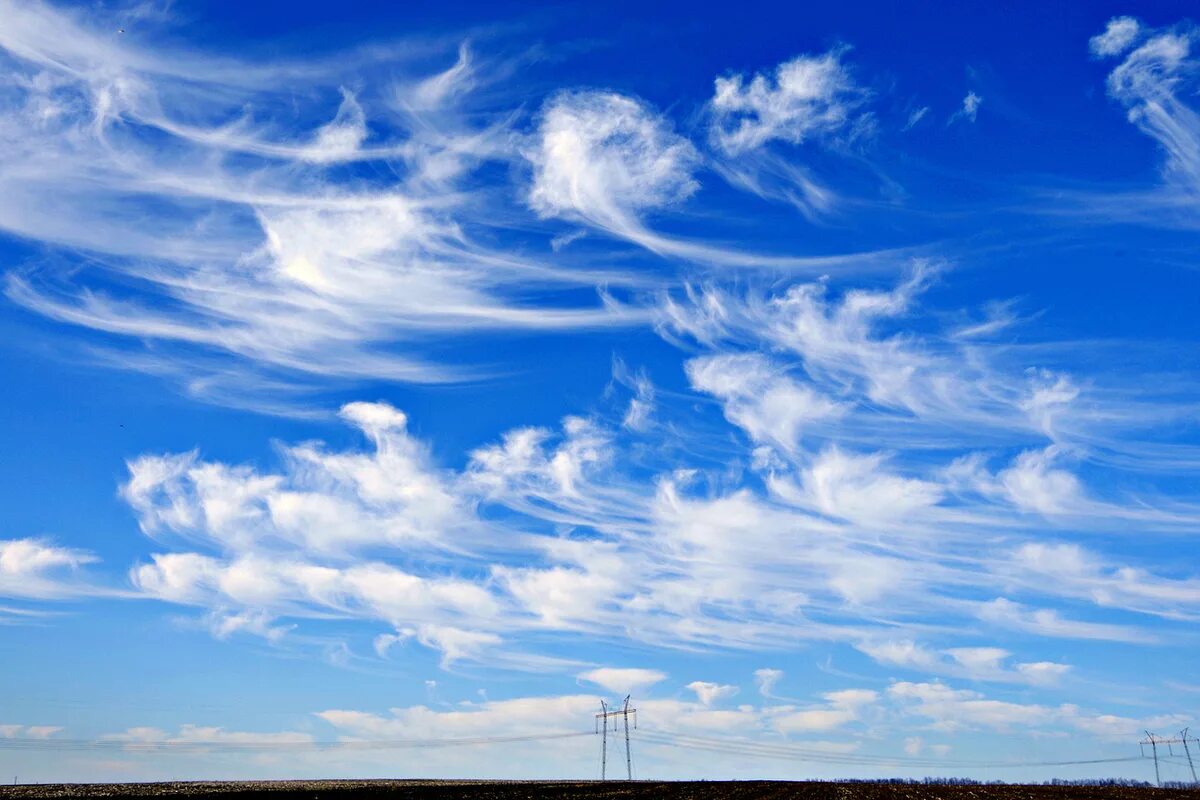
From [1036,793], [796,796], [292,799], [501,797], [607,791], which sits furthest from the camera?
[1036,793]

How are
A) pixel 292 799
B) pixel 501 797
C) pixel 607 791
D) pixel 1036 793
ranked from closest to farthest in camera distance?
pixel 292 799 → pixel 501 797 → pixel 607 791 → pixel 1036 793

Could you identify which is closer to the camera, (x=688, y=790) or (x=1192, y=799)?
(x=1192, y=799)

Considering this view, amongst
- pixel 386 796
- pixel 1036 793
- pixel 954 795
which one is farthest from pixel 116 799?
pixel 1036 793

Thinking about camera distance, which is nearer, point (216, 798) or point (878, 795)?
point (216, 798)

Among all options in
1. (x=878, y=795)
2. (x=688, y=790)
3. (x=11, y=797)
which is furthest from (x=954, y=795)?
(x=11, y=797)

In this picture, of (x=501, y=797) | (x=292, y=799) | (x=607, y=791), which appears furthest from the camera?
(x=607, y=791)

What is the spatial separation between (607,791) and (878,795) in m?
30.9

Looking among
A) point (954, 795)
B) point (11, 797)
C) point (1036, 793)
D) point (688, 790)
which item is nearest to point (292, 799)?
point (11, 797)

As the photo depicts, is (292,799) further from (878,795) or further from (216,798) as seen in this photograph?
(878,795)

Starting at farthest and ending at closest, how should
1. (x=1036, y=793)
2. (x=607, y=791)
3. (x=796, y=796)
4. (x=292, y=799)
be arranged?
(x=1036, y=793)
(x=607, y=791)
(x=796, y=796)
(x=292, y=799)

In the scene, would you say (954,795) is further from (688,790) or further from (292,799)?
(292,799)

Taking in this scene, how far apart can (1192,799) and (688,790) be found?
55809 mm

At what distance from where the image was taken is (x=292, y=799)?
93.4 m

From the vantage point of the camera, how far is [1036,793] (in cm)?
12544
